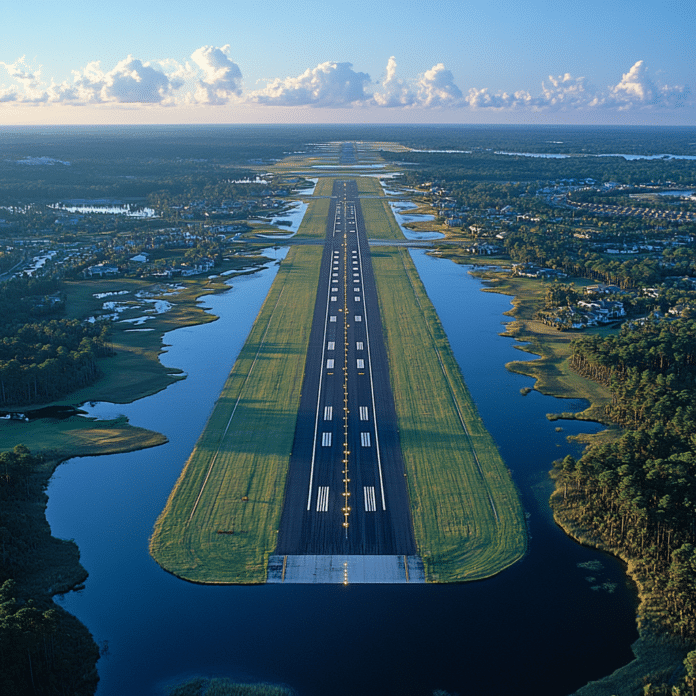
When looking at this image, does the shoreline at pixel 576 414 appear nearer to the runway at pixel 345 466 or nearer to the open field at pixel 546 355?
the open field at pixel 546 355

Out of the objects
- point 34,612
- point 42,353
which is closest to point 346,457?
point 34,612

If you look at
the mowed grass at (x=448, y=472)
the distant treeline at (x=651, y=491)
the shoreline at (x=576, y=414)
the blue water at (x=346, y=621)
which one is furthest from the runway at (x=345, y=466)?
the distant treeline at (x=651, y=491)

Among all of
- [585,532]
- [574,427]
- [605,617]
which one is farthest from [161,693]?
[574,427]

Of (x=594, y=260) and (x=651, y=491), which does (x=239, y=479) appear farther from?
(x=594, y=260)

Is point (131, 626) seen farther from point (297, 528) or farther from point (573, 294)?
point (573, 294)

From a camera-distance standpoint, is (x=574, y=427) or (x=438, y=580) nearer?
(x=438, y=580)

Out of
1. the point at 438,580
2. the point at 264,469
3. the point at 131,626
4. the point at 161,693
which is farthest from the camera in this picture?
the point at 264,469
